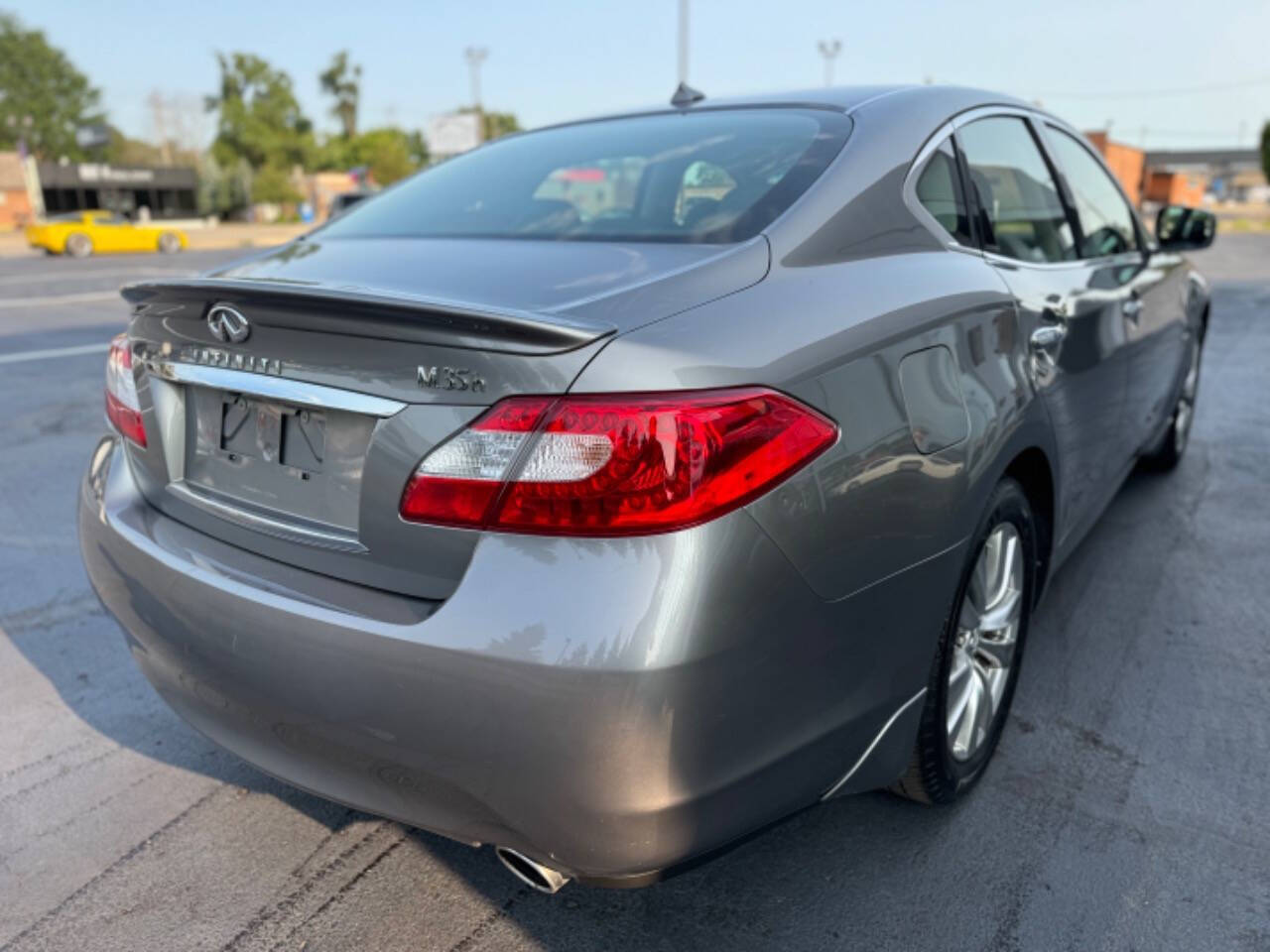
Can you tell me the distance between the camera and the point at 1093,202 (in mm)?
3592

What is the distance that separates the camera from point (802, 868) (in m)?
2.19

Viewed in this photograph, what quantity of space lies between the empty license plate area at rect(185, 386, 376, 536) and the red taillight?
0.83ft

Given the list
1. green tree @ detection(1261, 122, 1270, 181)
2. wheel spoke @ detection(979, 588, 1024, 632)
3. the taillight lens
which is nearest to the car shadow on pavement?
wheel spoke @ detection(979, 588, 1024, 632)

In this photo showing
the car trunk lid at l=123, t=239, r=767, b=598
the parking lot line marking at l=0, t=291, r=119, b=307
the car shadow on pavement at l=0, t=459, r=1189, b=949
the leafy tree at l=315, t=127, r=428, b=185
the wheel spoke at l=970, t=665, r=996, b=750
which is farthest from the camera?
the leafy tree at l=315, t=127, r=428, b=185

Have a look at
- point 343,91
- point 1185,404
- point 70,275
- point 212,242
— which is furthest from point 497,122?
point 1185,404

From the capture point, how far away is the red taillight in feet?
4.91

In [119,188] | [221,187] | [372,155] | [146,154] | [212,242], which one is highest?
[146,154]

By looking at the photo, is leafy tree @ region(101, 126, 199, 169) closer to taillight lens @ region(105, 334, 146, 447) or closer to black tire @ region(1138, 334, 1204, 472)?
black tire @ region(1138, 334, 1204, 472)

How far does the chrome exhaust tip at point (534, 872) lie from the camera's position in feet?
5.48

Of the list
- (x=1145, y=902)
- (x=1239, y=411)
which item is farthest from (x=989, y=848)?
(x=1239, y=411)

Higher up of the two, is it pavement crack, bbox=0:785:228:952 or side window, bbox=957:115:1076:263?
side window, bbox=957:115:1076:263

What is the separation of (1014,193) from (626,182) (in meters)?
1.12

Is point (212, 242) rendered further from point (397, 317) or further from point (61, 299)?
point (397, 317)

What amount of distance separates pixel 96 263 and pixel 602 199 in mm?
23736
